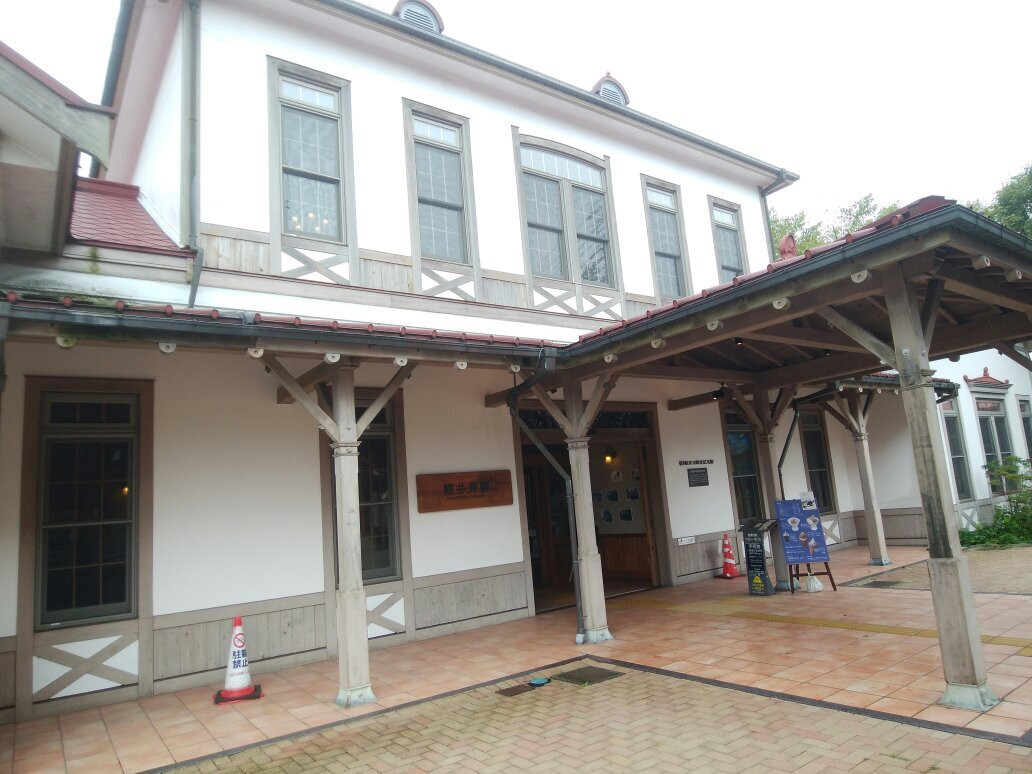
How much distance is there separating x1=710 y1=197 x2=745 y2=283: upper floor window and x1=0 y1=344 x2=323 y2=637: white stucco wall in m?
7.86

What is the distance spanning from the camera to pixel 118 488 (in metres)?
6.13

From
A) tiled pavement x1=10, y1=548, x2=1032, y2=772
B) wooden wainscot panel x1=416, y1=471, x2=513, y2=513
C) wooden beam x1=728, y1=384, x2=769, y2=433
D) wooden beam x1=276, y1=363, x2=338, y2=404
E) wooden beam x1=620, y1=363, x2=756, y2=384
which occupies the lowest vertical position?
tiled pavement x1=10, y1=548, x2=1032, y2=772

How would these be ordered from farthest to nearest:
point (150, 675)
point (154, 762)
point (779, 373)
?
point (779, 373), point (150, 675), point (154, 762)

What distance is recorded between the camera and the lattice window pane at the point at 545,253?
29.8 ft

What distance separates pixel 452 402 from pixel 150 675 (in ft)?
13.9

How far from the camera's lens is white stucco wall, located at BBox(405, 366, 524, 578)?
7.73m

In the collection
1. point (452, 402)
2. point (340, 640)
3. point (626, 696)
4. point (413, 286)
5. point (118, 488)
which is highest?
point (413, 286)

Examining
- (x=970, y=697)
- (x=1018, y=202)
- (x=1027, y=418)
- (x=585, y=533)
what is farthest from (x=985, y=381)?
(x=970, y=697)

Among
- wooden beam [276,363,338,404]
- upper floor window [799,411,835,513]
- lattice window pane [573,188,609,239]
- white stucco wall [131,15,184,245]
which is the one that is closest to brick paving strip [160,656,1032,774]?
wooden beam [276,363,338,404]

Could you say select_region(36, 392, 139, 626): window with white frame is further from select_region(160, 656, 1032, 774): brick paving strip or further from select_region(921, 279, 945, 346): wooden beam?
select_region(921, 279, 945, 346): wooden beam

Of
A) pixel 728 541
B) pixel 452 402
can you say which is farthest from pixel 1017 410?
pixel 452 402

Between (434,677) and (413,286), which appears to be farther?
(413,286)

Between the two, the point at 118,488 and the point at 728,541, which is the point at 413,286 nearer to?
the point at 118,488

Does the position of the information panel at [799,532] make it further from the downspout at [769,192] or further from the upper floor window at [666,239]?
the downspout at [769,192]
